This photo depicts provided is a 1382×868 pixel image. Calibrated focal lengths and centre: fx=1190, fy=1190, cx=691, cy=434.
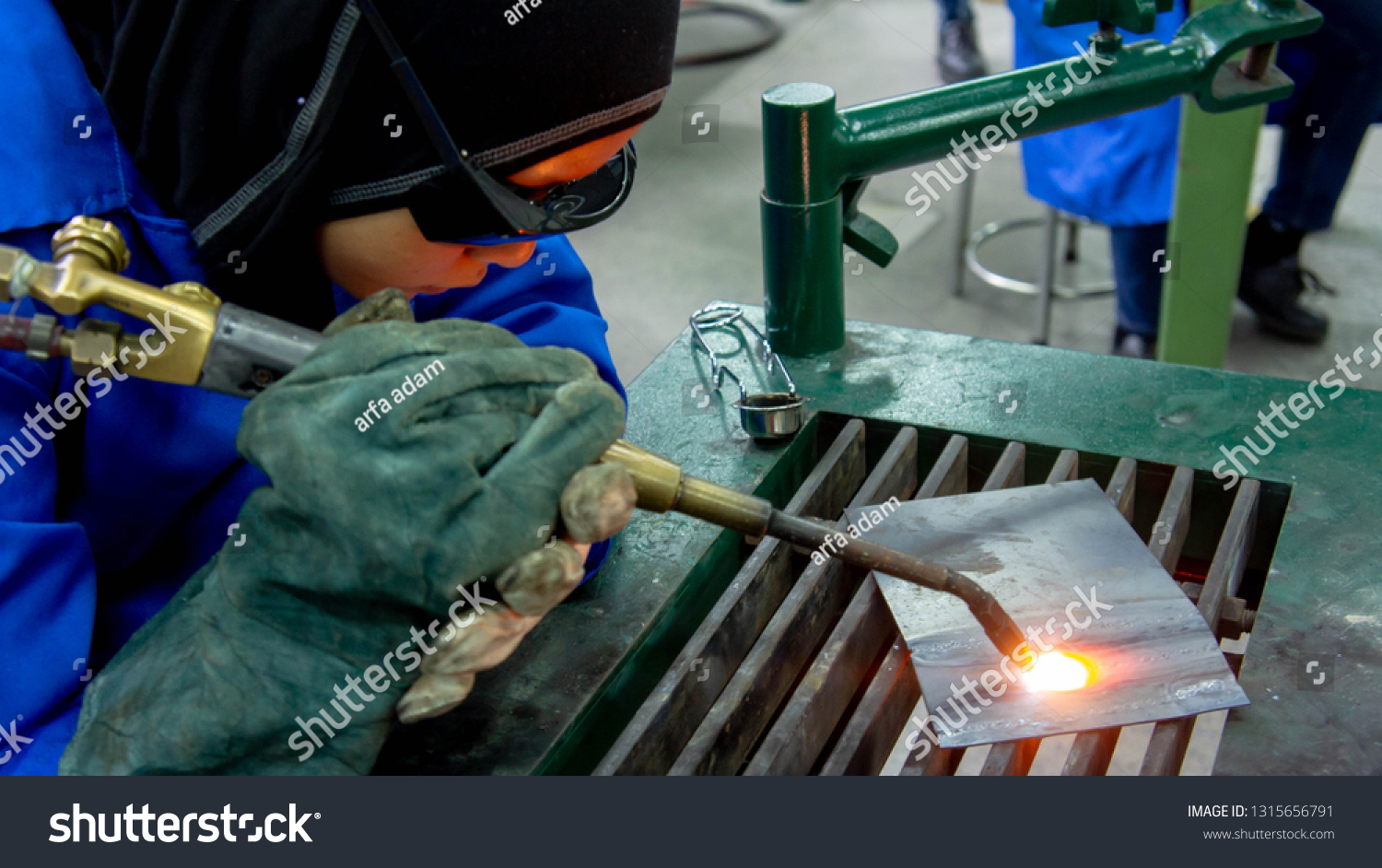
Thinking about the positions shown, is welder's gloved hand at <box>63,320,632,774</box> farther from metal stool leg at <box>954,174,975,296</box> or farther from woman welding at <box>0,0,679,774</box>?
metal stool leg at <box>954,174,975,296</box>

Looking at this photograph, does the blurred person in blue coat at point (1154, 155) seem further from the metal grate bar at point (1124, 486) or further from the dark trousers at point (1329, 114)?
the metal grate bar at point (1124, 486)

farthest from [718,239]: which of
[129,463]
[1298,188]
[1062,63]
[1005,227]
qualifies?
[129,463]

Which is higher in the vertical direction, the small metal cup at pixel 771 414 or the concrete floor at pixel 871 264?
the small metal cup at pixel 771 414

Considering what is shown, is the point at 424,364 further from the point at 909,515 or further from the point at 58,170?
the point at 909,515

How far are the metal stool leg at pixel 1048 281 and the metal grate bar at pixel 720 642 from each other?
198cm

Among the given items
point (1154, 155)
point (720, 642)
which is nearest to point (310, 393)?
point (720, 642)

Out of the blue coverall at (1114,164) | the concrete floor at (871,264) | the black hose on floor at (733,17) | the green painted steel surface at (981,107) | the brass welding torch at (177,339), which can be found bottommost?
the concrete floor at (871,264)

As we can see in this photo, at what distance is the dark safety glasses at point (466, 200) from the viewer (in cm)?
90

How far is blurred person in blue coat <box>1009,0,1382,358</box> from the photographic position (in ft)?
8.41

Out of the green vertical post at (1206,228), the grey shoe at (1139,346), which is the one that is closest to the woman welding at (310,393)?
the green vertical post at (1206,228)

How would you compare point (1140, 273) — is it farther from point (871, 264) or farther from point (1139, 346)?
point (871, 264)

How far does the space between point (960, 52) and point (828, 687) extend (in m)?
4.41

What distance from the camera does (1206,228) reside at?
2.20 metres

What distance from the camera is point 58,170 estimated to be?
0.91 metres
